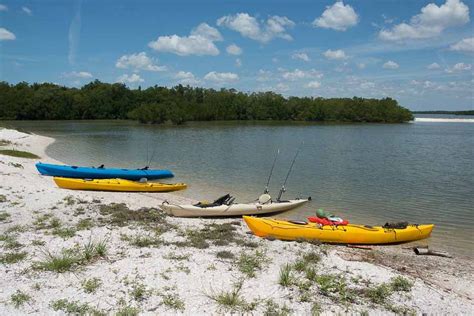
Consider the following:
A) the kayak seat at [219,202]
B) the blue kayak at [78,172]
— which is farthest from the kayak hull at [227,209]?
the blue kayak at [78,172]

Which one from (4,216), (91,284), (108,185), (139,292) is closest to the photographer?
(139,292)

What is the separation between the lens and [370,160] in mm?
32438

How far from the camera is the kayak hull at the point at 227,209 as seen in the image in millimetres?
13461

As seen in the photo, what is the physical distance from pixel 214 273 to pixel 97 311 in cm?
246

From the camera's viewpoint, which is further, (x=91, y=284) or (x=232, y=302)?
(x=91, y=284)

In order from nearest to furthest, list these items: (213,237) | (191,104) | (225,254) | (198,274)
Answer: (198,274)
(225,254)
(213,237)
(191,104)

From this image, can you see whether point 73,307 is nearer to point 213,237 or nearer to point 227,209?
point 213,237

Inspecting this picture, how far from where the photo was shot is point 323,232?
1130cm

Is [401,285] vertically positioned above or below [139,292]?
below

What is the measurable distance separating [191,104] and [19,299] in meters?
105

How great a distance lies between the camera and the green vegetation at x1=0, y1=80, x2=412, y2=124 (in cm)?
10581

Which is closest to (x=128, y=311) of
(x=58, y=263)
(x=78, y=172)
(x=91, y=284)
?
(x=91, y=284)

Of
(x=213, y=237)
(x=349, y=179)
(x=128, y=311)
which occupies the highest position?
(x=128, y=311)

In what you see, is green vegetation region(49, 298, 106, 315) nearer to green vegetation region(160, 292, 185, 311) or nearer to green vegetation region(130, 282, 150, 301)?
green vegetation region(130, 282, 150, 301)
